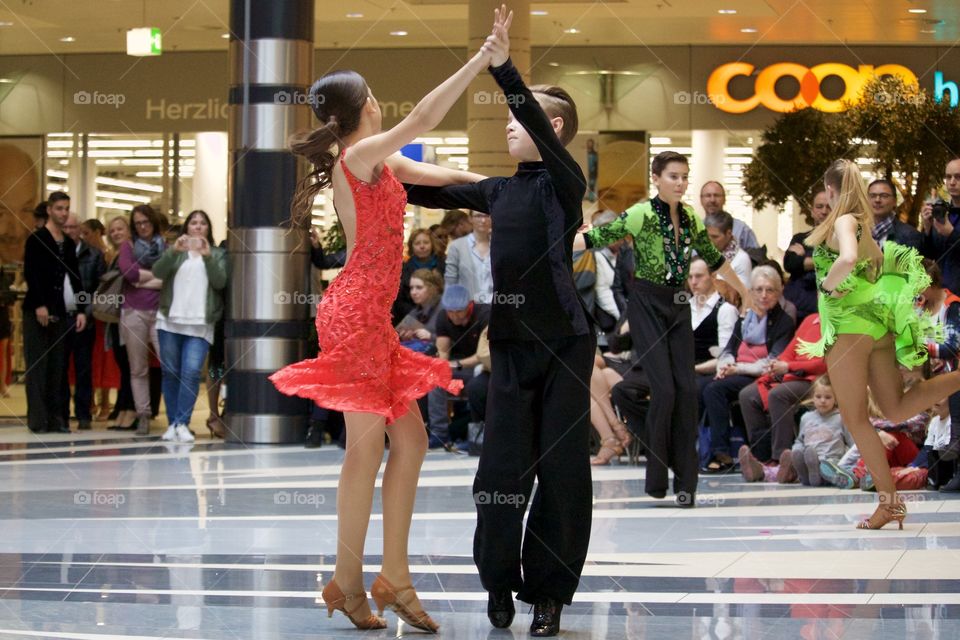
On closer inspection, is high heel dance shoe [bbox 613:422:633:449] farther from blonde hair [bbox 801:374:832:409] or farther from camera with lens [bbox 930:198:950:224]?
camera with lens [bbox 930:198:950:224]

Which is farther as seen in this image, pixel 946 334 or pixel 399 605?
pixel 946 334

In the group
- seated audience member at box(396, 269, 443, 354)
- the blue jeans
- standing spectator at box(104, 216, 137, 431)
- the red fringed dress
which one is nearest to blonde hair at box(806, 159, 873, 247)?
the red fringed dress

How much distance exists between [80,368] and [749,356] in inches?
210

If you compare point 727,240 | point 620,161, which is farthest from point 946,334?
point 620,161

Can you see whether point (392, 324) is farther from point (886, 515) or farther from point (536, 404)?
point (886, 515)

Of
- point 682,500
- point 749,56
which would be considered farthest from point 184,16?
point 682,500

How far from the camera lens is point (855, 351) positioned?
5891 mm

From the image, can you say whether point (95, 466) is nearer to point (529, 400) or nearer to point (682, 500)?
point (682, 500)

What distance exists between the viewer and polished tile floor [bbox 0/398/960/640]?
3.93m

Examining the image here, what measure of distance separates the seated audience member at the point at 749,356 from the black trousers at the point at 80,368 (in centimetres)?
502

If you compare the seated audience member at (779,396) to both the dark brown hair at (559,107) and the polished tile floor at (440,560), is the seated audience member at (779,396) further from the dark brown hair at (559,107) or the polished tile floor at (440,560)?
the dark brown hair at (559,107)

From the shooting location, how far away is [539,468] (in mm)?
3840

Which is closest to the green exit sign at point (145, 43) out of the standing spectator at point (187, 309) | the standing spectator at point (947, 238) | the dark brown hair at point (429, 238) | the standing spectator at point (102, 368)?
the standing spectator at point (102, 368)

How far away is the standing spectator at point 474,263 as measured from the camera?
9500 mm
